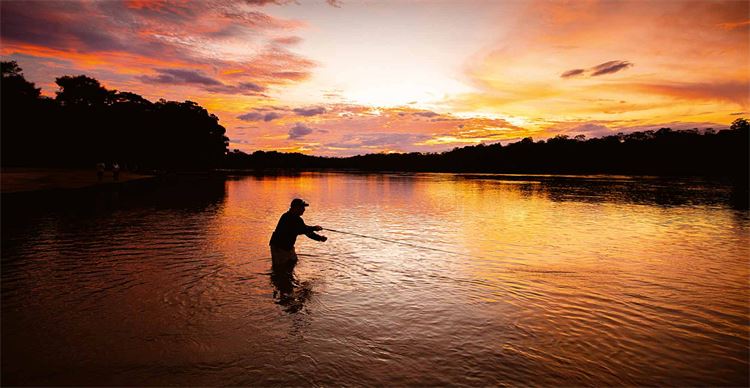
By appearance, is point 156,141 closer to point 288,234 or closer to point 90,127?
point 90,127

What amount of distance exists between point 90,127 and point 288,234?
249 ft

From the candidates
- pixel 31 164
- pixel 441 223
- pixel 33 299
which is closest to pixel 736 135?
pixel 441 223

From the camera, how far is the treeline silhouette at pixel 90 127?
1912 inches

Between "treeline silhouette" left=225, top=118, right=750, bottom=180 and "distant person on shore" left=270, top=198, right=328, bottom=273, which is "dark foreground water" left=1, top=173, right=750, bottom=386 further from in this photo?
"treeline silhouette" left=225, top=118, right=750, bottom=180

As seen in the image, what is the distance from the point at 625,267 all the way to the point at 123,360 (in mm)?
12444

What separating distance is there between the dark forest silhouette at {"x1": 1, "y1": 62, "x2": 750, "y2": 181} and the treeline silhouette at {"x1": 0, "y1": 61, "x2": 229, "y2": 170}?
144mm

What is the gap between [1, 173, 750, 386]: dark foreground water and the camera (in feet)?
18.0

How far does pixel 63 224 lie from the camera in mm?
17234

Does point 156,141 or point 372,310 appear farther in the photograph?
point 156,141

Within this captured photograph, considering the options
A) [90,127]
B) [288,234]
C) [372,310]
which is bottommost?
[372,310]

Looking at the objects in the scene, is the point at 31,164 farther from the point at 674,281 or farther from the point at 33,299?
the point at 674,281

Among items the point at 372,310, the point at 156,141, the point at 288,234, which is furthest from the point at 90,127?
the point at 372,310

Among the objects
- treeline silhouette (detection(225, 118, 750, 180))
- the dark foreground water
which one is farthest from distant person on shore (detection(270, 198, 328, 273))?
treeline silhouette (detection(225, 118, 750, 180))

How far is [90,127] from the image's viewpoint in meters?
68.4
